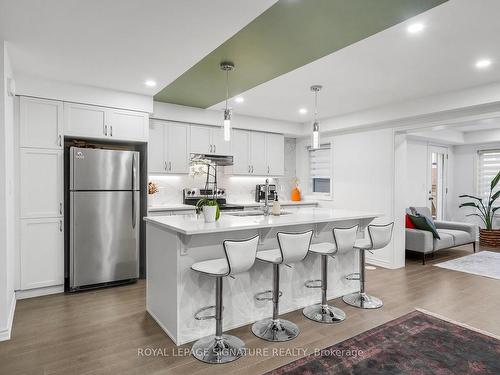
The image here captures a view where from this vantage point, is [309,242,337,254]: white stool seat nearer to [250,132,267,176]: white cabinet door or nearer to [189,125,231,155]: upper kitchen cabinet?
[189,125,231,155]: upper kitchen cabinet

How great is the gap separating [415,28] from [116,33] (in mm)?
2405

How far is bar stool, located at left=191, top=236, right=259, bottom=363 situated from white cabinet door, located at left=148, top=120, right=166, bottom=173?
2.72 m

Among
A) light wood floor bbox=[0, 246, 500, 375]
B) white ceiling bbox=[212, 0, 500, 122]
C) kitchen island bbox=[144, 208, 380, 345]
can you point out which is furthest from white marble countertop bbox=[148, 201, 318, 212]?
white ceiling bbox=[212, 0, 500, 122]

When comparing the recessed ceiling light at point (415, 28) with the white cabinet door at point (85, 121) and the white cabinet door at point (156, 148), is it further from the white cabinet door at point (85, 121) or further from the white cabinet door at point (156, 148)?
the white cabinet door at point (156, 148)

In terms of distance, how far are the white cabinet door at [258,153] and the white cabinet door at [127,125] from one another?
218cm

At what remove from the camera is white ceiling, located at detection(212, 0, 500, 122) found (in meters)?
2.43

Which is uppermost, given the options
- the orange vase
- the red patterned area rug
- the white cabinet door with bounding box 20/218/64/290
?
the orange vase

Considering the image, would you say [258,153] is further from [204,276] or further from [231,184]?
[204,276]

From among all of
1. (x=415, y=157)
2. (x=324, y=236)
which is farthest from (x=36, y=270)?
(x=415, y=157)

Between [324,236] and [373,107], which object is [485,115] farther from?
[324,236]

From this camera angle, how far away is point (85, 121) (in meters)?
4.08

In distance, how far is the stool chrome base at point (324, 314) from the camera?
3.18 meters

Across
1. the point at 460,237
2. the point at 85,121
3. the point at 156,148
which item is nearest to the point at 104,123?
the point at 85,121

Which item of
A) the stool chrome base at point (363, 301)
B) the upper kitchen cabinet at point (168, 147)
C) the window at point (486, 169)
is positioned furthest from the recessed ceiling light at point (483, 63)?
the window at point (486, 169)
